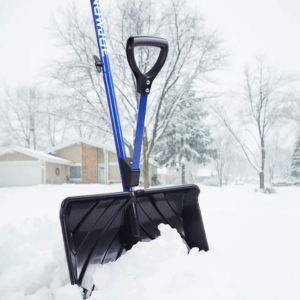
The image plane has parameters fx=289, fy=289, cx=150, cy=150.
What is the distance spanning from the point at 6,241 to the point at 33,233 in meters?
0.18

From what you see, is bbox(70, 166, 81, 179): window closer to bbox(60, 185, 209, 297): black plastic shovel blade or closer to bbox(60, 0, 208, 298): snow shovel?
bbox(60, 0, 208, 298): snow shovel

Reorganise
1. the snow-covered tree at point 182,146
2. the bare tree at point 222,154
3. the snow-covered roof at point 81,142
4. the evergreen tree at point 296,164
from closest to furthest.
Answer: the snow-covered roof at point 81,142 < the snow-covered tree at point 182,146 < the bare tree at point 222,154 < the evergreen tree at point 296,164

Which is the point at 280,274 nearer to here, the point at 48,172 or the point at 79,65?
the point at 79,65

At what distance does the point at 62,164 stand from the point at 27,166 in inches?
52.5

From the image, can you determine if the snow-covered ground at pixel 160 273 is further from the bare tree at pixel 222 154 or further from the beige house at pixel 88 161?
the bare tree at pixel 222 154

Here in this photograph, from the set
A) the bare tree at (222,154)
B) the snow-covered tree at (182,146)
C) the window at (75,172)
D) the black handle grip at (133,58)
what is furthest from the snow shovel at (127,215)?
the bare tree at (222,154)

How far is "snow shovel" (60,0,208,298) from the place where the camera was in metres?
1.08

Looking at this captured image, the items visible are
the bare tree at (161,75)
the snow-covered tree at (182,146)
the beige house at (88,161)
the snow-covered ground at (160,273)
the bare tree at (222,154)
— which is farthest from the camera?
the bare tree at (222,154)

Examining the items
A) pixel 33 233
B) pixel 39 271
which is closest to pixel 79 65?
pixel 33 233

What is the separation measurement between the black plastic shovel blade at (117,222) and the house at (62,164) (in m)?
8.60

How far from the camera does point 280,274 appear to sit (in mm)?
1334

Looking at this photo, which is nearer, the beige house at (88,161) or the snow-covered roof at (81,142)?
the snow-covered roof at (81,142)

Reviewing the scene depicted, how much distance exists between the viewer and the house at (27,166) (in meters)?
9.24

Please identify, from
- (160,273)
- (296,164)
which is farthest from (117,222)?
(296,164)
